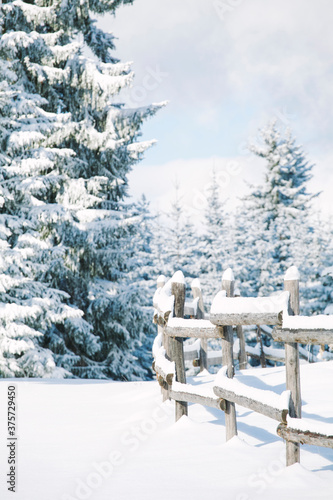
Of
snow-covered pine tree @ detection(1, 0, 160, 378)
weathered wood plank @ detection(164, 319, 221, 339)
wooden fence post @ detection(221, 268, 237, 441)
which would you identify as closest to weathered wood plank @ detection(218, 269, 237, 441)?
wooden fence post @ detection(221, 268, 237, 441)

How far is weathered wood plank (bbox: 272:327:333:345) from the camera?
12.9 feet

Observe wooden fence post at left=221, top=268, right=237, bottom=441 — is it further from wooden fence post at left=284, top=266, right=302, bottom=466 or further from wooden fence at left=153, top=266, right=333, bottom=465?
wooden fence post at left=284, top=266, right=302, bottom=466

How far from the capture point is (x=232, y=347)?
522 centimetres

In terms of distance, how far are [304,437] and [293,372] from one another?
0.60 meters

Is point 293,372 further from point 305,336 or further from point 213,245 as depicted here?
point 213,245

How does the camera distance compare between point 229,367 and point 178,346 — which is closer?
point 229,367

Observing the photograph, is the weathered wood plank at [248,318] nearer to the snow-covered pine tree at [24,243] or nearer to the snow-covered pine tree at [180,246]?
the snow-covered pine tree at [24,243]

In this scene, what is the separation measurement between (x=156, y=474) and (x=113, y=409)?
328 centimetres

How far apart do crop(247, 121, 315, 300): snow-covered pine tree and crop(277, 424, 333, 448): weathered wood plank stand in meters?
23.8

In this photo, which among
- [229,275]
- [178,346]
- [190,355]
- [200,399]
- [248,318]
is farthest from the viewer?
[190,355]

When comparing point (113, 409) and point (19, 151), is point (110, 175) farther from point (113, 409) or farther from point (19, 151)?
point (113, 409)

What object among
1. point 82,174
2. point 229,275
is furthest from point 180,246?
point 229,275

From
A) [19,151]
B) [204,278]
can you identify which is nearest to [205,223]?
[204,278]

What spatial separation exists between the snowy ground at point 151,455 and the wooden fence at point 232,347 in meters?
0.34
